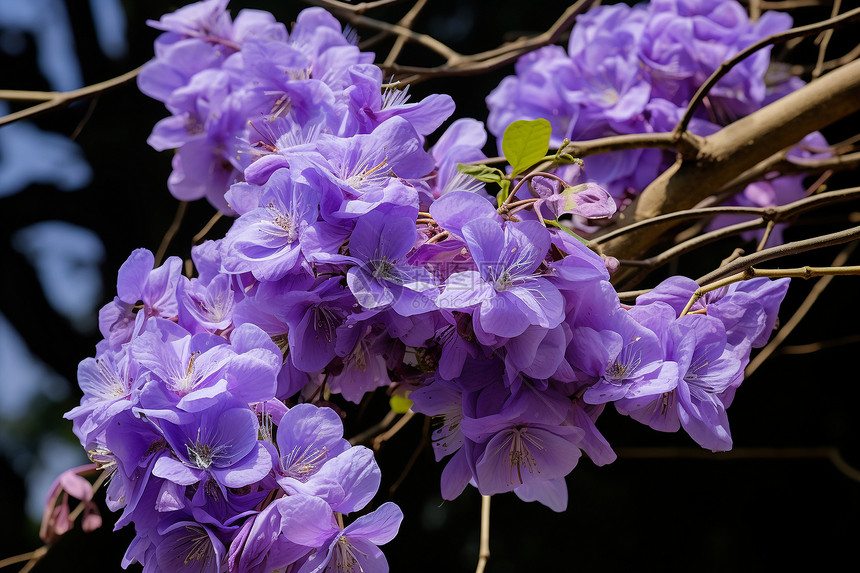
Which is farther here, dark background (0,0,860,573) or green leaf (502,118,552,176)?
dark background (0,0,860,573)

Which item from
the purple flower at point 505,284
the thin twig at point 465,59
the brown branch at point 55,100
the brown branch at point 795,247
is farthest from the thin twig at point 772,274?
the brown branch at point 55,100

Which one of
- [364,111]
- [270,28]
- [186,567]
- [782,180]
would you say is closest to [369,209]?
[364,111]

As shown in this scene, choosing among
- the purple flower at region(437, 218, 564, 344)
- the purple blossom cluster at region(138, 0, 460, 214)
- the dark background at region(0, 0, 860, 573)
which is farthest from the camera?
the dark background at region(0, 0, 860, 573)

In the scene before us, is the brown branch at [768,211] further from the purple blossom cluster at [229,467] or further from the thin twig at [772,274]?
the purple blossom cluster at [229,467]

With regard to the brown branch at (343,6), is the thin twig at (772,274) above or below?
below

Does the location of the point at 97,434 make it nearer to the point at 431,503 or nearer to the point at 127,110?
the point at 431,503

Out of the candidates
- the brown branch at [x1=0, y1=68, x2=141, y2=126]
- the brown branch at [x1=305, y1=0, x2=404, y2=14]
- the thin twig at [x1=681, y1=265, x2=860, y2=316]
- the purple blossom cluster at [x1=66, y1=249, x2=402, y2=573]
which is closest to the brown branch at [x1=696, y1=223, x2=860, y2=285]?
the thin twig at [x1=681, y1=265, x2=860, y2=316]

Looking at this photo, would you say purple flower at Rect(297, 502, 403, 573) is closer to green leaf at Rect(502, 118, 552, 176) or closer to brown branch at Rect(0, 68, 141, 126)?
green leaf at Rect(502, 118, 552, 176)

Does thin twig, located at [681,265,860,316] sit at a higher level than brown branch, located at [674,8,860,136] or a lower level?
lower
